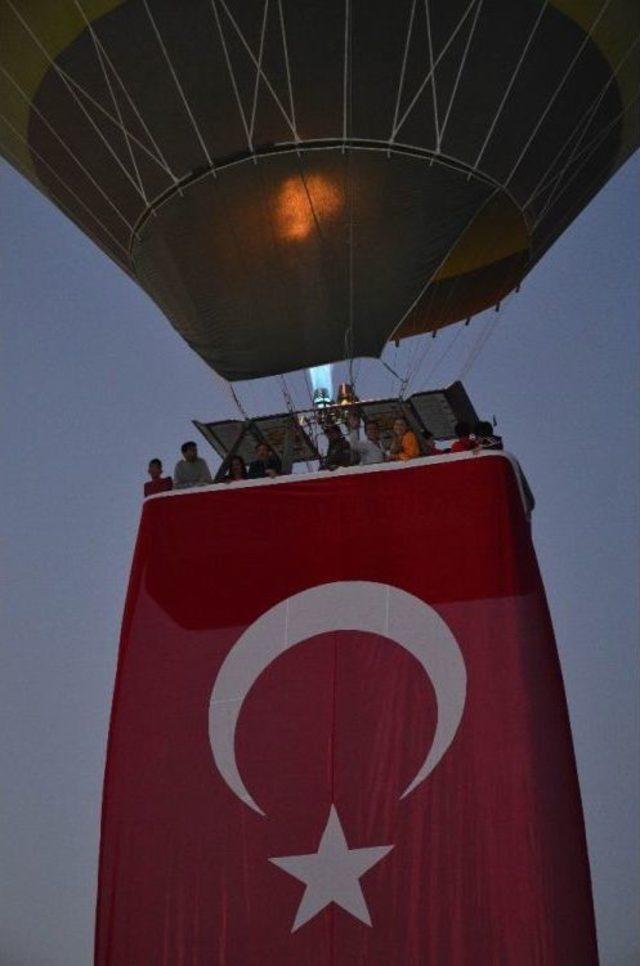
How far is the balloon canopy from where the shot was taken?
9.35m

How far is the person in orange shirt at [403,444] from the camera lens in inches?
337

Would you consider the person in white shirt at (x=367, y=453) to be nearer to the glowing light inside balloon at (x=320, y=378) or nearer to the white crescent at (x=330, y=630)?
the white crescent at (x=330, y=630)

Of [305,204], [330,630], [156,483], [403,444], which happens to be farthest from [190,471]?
[305,204]

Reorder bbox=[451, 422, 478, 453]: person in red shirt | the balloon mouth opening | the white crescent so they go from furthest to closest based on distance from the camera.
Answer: the balloon mouth opening, bbox=[451, 422, 478, 453]: person in red shirt, the white crescent

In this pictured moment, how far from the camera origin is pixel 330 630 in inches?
297

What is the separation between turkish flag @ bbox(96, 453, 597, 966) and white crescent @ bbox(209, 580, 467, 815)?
15mm

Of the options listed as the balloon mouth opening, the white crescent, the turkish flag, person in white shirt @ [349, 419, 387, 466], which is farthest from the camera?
the balloon mouth opening

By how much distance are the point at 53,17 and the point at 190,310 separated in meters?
2.90

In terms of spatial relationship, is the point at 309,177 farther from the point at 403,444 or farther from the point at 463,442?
the point at 463,442

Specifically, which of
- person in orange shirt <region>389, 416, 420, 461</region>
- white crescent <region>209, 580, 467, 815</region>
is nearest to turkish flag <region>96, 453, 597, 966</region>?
white crescent <region>209, 580, 467, 815</region>

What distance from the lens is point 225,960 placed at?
6.66 metres

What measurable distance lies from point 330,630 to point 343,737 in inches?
30.1

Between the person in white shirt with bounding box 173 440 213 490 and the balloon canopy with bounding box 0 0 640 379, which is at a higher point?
the balloon canopy with bounding box 0 0 640 379

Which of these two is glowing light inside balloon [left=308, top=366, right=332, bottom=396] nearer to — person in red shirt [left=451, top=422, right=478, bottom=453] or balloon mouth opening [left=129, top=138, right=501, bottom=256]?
balloon mouth opening [left=129, top=138, right=501, bottom=256]
